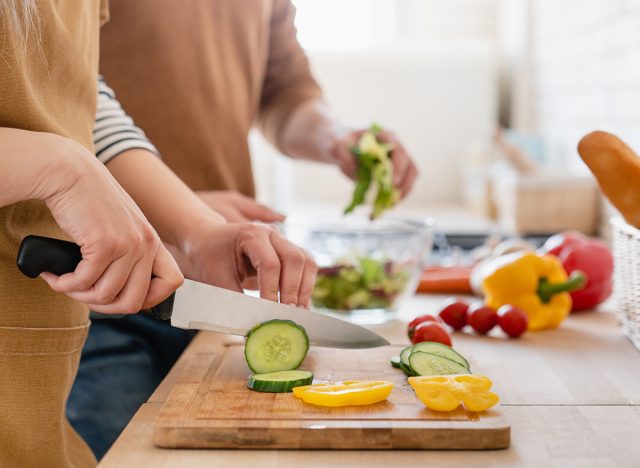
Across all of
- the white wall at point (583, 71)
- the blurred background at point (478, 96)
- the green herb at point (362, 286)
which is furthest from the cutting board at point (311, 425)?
the blurred background at point (478, 96)

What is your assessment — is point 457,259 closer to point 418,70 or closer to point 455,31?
point 418,70

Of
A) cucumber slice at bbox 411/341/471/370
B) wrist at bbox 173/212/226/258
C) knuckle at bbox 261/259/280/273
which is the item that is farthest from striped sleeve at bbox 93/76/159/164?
cucumber slice at bbox 411/341/471/370

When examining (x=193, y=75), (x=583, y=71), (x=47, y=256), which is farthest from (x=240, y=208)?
(x=583, y=71)

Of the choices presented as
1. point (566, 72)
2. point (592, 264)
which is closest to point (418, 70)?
point (566, 72)

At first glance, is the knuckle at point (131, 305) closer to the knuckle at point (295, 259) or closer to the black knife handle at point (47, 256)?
the black knife handle at point (47, 256)

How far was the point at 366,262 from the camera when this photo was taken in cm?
148

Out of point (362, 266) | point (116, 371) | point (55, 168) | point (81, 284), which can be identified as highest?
point (55, 168)

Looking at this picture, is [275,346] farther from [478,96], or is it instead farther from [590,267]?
[478,96]

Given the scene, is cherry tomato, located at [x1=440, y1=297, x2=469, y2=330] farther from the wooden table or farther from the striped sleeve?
the striped sleeve

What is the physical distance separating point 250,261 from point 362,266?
35cm

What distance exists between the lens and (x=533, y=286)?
4.92ft

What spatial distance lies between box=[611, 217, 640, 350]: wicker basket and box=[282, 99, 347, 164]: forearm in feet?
1.95

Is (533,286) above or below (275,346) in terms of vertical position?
below

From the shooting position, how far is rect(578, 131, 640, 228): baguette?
3.93ft
